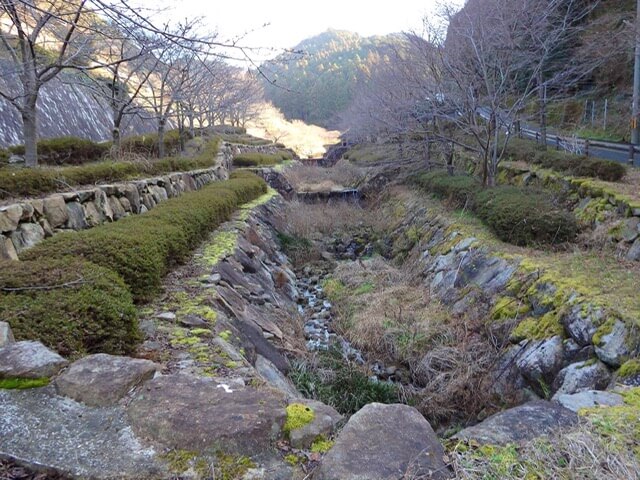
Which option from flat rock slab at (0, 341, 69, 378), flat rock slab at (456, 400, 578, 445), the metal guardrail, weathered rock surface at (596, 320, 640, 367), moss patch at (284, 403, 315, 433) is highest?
the metal guardrail

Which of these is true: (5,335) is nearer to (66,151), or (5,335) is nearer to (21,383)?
(21,383)

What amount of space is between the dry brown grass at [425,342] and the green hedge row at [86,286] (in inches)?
140

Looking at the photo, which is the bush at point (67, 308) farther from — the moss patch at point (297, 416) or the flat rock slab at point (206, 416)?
the moss patch at point (297, 416)

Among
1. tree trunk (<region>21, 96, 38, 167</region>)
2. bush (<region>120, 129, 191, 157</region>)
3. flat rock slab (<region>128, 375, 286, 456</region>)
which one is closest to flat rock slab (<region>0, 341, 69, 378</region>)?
flat rock slab (<region>128, 375, 286, 456</region>)

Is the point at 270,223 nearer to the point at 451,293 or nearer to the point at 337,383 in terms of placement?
the point at 451,293

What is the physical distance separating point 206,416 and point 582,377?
384cm

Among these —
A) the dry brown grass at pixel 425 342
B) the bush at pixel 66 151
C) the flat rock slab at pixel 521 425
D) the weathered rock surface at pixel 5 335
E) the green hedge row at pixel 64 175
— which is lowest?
the dry brown grass at pixel 425 342

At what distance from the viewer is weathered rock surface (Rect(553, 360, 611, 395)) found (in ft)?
13.1

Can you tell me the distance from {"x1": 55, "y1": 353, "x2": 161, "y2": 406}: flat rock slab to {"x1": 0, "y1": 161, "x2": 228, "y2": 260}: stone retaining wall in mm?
2358

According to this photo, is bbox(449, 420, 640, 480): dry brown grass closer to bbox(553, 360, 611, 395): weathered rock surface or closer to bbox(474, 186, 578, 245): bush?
bbox(553, 360, 611, 395): weathered rock surface

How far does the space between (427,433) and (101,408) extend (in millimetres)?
1879

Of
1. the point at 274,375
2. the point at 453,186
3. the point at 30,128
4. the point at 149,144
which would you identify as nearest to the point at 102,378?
the point at 274,375

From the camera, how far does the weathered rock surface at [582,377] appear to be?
4004 millimetres

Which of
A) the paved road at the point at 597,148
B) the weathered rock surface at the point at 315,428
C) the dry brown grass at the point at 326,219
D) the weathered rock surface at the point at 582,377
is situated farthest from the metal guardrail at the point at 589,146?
the weathered rock surface at the point at 315,428
